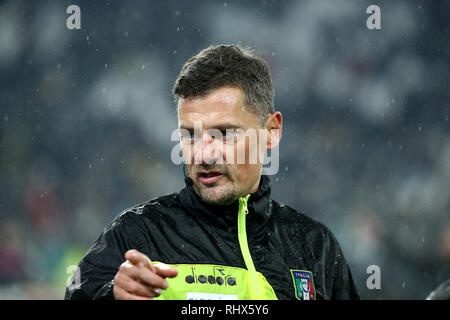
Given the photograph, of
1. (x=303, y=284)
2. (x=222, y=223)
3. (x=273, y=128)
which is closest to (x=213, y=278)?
(x=222, y=223)

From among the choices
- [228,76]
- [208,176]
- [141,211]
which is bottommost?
[141,211]

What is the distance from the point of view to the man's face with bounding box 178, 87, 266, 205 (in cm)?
167

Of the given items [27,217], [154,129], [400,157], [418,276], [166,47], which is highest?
[166,47]

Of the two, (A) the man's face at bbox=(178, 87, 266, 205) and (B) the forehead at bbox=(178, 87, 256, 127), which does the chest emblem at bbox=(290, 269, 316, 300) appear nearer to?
(A) the man's face at bbox=(178, 87, 266, 205)

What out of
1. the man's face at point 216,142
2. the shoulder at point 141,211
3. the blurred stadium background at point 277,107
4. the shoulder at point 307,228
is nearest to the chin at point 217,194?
the man's face at point 216,142

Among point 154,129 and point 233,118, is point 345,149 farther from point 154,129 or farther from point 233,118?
point 233,118

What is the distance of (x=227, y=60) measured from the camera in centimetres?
177

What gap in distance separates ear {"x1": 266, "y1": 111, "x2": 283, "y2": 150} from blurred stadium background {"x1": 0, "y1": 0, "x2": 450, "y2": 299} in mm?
4485

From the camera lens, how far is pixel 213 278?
1599 millimetres

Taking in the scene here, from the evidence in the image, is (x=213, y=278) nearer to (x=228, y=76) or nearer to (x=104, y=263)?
(x=104, y=263)

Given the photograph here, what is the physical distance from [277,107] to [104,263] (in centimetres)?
540

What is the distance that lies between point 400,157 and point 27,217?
14.5ft

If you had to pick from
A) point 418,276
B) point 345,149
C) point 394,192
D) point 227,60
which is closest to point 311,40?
point 345,149

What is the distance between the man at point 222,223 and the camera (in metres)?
1.60
